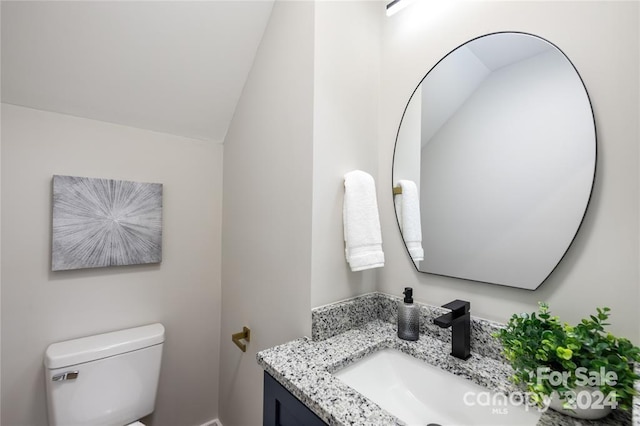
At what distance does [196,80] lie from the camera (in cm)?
133

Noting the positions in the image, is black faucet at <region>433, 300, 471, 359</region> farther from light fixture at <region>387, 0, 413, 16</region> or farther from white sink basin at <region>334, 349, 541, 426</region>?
light fixture at <region>387, 0, 413, 16</region>

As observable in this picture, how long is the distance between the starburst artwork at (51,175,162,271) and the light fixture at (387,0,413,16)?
1.32m

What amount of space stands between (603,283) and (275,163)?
3.56 ft

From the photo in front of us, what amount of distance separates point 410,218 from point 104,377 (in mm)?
1408

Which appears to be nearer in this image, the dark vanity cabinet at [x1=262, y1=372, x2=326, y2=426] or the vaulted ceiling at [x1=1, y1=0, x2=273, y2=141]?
the dark vanity cabinet at [x1=262, y1=372, x2=326, y2=426]

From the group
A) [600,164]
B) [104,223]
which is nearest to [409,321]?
[600,164]

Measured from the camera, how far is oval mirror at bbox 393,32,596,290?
788 millimetres

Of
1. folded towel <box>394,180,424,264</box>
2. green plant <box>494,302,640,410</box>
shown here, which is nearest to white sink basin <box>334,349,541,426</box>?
green plant <box>494,302,640,410</box>

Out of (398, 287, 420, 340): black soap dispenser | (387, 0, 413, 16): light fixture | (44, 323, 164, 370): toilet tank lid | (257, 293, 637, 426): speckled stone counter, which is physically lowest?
(44, 323, 164, 370): toilet tank lid

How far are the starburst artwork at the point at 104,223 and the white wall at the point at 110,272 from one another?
0.15 ft

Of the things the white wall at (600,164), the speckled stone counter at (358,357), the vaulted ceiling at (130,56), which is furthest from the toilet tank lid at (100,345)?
the white wall at (600,164)

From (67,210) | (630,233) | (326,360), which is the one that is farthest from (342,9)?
(67,210)

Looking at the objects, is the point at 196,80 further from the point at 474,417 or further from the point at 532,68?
the point at 474,417

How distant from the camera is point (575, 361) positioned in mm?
611
